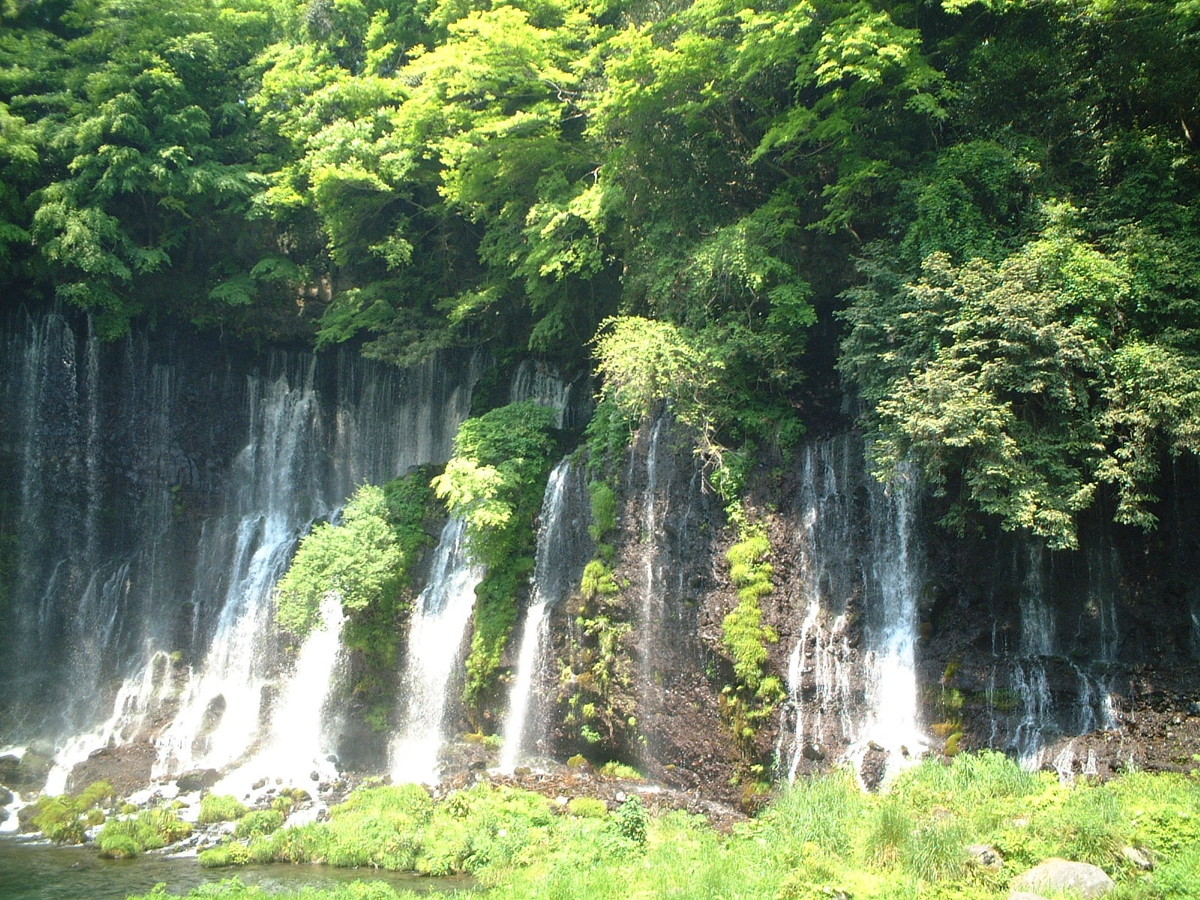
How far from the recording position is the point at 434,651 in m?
18.8

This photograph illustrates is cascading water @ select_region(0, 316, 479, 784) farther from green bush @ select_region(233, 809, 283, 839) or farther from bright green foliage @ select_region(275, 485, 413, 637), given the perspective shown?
green bush @ select_region(233, 809, 283, 839)

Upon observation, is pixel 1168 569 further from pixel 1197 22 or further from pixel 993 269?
pixel 1197 22

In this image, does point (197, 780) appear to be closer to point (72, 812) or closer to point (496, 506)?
point (72, 812)

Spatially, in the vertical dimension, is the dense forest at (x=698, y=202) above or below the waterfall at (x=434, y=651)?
above

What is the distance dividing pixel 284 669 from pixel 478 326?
8.93 metres

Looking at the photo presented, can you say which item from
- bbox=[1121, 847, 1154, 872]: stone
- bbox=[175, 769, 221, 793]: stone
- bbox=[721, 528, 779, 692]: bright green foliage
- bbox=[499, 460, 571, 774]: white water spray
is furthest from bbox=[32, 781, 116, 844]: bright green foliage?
bbox=[1121, 847, 1154, 872]: stone

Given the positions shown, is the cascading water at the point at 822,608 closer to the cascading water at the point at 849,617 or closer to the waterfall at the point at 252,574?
the cascading water at the point at 849,617

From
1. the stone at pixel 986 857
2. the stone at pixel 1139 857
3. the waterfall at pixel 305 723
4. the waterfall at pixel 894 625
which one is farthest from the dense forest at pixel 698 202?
the waterfall at pixel 305 723

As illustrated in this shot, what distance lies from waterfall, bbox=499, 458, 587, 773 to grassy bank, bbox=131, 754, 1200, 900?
9.61 ft

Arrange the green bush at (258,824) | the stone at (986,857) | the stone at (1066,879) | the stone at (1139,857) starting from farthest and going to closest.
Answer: the green bush at (258,824)
the stone at (986,857)
the stone at (1139,857)
the stone at (1066,879)

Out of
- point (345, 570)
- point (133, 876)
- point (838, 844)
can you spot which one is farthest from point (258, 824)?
point (838, 844)

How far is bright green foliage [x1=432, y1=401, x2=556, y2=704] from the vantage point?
1775 centimetres

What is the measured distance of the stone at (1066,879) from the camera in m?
8.23

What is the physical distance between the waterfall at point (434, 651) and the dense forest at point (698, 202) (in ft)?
16.5
